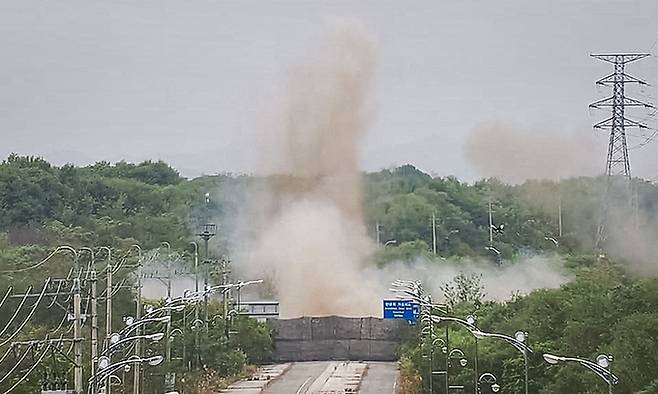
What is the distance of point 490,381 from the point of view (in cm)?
3822

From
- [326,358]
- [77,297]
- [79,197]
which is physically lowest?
[326,358]

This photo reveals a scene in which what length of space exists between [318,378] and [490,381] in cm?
1328

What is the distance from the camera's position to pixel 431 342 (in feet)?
137

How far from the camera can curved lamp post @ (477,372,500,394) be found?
120 feet

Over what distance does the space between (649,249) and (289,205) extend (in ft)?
110

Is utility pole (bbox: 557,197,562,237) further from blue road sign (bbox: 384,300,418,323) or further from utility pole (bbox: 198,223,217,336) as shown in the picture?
utility pole (bbox: 198,223,217,336)

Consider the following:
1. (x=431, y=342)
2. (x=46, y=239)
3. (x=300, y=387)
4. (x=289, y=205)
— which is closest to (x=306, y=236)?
(x=289, y=205)

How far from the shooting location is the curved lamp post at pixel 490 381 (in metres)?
36.5

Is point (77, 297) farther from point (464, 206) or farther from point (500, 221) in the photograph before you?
point (464, 206)

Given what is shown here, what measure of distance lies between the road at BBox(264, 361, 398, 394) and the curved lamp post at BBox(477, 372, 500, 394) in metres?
5.66

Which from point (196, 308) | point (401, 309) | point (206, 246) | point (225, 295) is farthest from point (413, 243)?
point (196, 308)

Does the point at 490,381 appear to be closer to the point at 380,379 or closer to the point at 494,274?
the point at 380,379

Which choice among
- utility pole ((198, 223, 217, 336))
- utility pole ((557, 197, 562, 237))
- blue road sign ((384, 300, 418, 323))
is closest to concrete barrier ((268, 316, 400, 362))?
blue road sign ((384, 300, 418, 323))

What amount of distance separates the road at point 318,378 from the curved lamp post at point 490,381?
5661 millimetres
